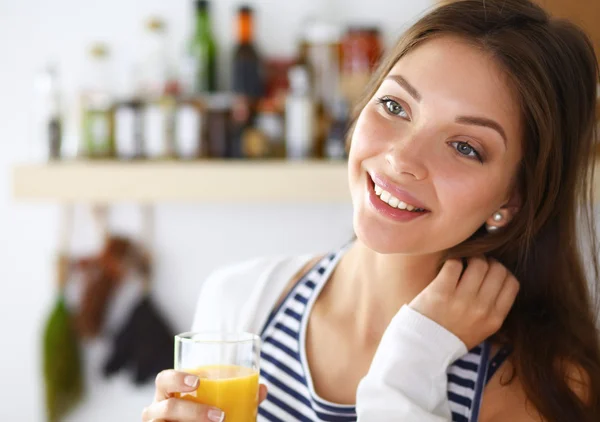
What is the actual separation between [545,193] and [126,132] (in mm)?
1264

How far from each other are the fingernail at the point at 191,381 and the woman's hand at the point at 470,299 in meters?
0.34

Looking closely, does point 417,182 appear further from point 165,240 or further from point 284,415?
point 165,240

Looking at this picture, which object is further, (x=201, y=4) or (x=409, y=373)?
(x=201, y=4)

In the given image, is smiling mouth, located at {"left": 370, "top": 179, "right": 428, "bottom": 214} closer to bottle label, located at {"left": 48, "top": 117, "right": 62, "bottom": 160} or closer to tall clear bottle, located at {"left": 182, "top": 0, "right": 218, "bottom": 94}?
tall clear bottle, located at {"left": 182, "top": 0, "right": 218, "bottom": 94}

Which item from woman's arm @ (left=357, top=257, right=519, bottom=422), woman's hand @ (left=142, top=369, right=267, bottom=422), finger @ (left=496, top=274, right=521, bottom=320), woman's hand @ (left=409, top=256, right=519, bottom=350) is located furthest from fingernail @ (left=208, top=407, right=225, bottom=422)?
finger @ (left=496, top=274, right=521, bottom=320)

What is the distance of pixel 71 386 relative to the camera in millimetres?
2221

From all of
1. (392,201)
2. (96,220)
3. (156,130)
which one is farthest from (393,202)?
(96,220)

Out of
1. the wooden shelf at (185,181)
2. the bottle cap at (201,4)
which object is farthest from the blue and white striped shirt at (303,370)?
the bottle cap at (201,4)

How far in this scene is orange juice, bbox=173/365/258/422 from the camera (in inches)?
33.5

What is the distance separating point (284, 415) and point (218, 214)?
117 centimetres

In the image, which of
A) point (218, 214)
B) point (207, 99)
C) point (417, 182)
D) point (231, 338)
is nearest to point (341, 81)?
point (207, 99)

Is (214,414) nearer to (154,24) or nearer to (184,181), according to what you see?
A: (184,181)

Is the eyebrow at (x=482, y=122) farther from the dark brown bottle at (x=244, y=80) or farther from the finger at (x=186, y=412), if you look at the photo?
the dark brown bottle at (x=244, y=80)

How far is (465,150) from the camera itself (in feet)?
3.29
